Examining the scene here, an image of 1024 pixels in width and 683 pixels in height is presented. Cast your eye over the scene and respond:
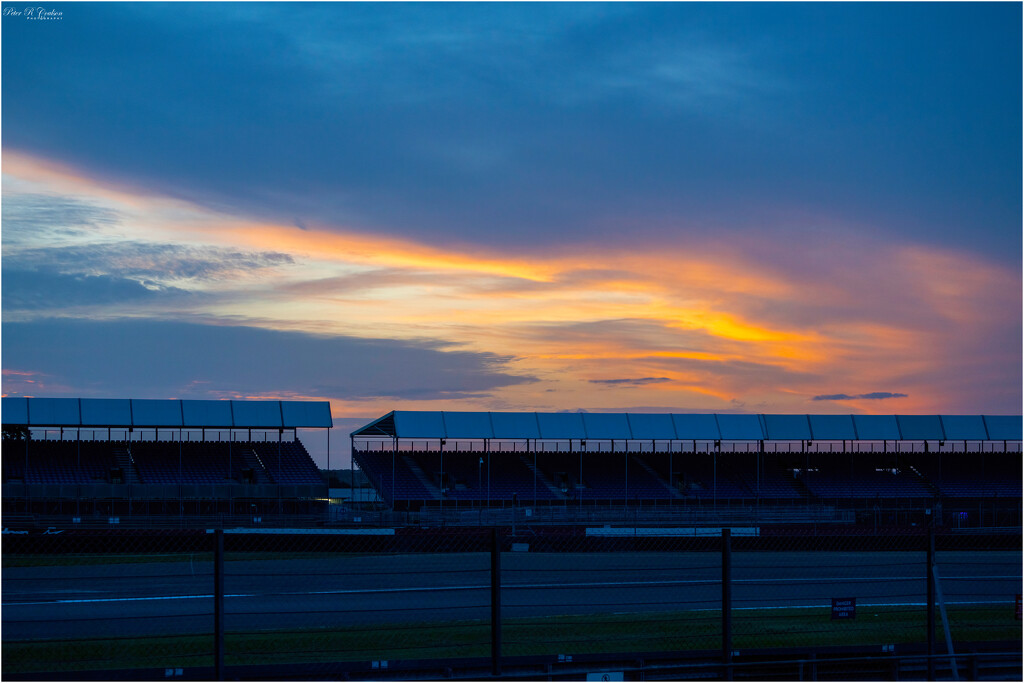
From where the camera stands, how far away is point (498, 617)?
9734 millimetres

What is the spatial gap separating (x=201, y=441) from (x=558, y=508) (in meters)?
21.9

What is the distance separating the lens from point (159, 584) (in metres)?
26.3

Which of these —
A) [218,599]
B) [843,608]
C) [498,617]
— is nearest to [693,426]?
[843,608]

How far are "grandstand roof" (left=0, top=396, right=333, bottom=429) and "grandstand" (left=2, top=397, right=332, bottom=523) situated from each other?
51mm

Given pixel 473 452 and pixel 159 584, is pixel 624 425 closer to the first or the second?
pixel 473 452

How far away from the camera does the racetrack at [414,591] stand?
1817cm

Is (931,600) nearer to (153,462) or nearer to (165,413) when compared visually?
(165,413)

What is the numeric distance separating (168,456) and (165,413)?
3357 millimetres

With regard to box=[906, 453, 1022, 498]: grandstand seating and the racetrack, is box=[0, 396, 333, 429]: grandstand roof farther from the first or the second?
box=[906, 453, 1022, 498]: grandstand seating

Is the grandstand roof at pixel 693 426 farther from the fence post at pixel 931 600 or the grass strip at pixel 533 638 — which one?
the fence post at pixel 931 600

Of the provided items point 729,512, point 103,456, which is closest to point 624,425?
point 729,512

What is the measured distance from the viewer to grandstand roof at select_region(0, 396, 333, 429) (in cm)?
4975

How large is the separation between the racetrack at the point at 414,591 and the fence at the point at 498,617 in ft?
0.38

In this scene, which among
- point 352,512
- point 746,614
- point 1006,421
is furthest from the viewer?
point 1006,421
